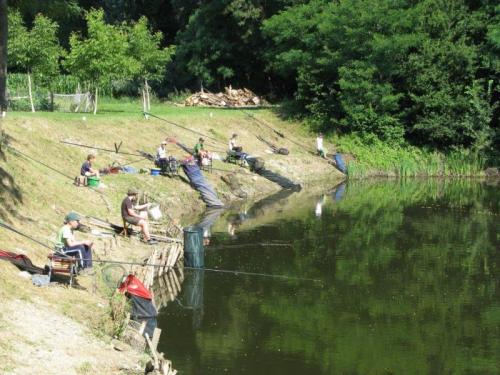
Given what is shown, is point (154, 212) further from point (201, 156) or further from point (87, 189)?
point (201, 156)

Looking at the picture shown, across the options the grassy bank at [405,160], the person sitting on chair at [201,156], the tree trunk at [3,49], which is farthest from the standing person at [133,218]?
the grassy bank at [405,160]

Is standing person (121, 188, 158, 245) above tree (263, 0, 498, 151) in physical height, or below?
below

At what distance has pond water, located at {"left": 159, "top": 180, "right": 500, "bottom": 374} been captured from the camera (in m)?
16.1

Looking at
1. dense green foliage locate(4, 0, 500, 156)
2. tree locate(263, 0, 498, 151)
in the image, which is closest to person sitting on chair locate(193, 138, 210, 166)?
dense green foliage locate(4, 0, 500, 156)

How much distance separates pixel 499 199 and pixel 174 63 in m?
29.0

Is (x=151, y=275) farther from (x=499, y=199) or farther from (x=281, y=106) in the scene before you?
(x=281, y=106)

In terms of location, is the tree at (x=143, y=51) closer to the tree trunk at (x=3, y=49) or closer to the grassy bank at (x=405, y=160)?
the grassy bank at (x=405, y=160)

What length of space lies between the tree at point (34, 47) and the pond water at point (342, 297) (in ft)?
46.7

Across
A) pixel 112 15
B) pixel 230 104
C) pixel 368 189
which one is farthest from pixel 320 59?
pixel 112 15

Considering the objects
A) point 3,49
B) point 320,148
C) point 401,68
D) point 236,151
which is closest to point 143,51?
point 236,151

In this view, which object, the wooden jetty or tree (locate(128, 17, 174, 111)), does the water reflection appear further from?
tree (locate(128, 17, 174, 111))

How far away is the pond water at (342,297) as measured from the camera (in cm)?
1612

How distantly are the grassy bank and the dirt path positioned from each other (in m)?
34.0

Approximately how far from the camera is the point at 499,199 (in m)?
39.7
